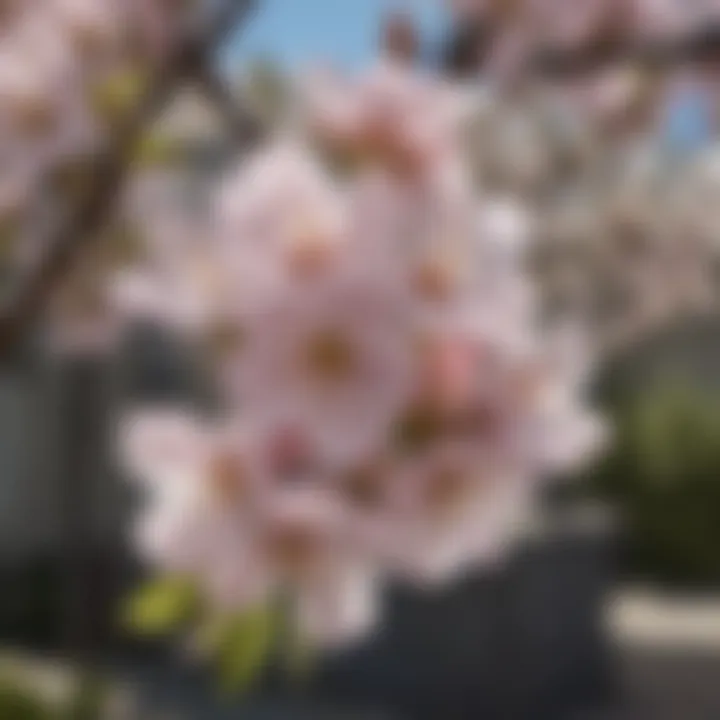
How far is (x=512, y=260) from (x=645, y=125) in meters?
0.52

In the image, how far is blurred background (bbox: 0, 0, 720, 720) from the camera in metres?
0.80

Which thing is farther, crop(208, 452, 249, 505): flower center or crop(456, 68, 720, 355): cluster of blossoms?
crop(456, 68, 720, 355): cluster of blossoms

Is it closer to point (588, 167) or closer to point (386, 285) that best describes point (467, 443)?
point (386, 285)

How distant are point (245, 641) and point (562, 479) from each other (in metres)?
0.53

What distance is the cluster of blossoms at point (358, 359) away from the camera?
57 centimetres

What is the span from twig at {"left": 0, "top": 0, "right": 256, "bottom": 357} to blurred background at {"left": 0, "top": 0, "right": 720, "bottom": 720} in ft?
0.04

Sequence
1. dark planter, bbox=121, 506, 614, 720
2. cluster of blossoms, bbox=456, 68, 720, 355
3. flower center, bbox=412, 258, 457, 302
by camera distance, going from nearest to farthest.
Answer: flower center, bbox=412, 258, 457, 302, cluster of blossoms, bbox=456, 68, 720, 355, dark planter, bbox=121, 506, 614, 720

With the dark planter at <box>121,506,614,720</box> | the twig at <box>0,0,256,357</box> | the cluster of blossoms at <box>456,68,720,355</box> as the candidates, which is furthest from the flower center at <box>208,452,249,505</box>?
the dark planter at <box>121,506,614,720</box>

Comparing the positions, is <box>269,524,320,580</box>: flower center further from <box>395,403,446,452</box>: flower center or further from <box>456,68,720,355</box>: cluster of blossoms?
<box>456,68,720,355</box>: cluster of blossoms

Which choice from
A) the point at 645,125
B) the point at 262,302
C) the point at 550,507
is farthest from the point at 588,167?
the point at 550,507

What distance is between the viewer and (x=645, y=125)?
1057 mm

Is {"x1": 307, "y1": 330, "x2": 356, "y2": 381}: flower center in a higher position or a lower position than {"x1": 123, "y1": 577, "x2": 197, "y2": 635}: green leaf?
higher

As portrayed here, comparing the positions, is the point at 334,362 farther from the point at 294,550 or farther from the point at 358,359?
the point at 294,550

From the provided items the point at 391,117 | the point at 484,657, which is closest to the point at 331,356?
the point at 391,117
